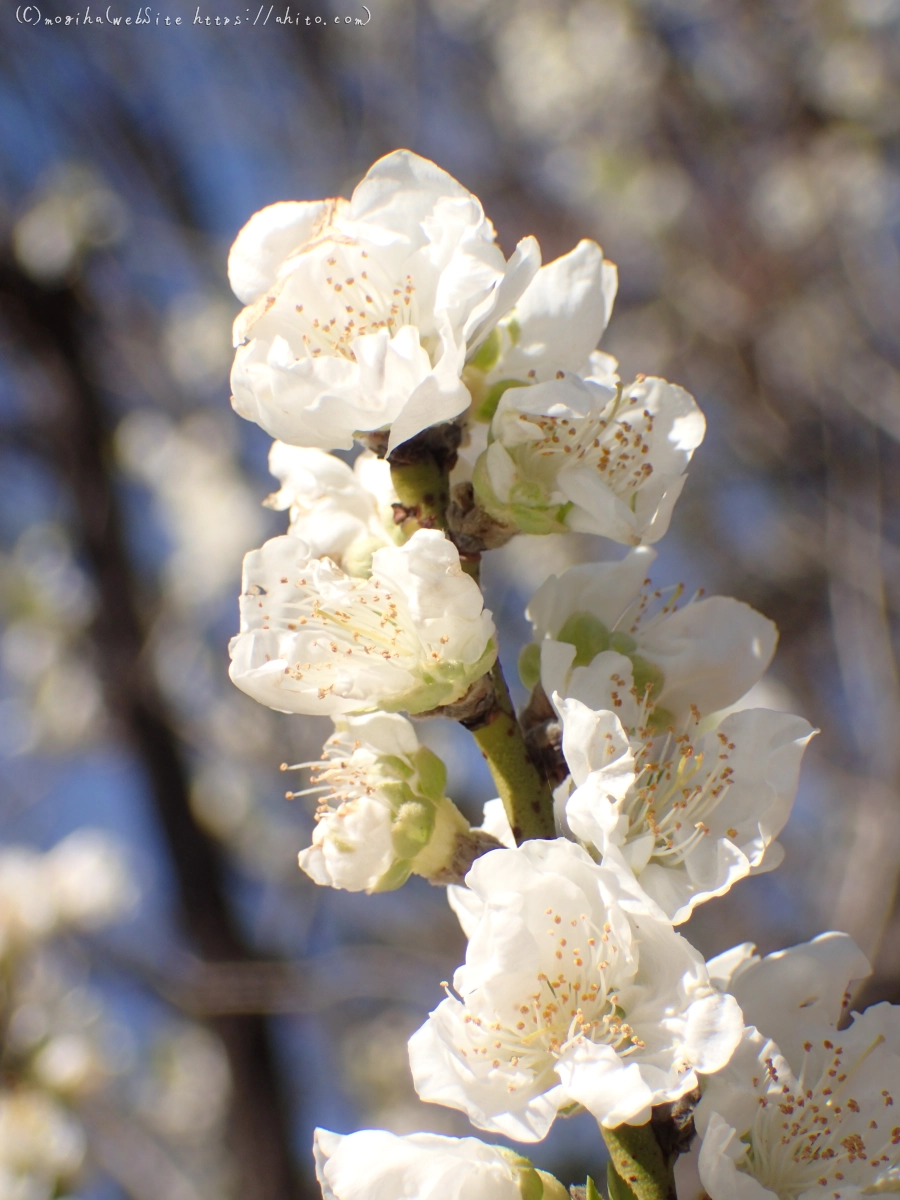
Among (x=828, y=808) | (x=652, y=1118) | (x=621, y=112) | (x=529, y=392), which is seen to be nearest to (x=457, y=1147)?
(x=652, y=1118)

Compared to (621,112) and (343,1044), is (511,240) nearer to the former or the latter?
(621,112)

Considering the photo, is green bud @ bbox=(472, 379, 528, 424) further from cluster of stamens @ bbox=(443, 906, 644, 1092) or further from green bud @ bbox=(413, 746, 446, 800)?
cluster of stamens @ bbox=(443, 906, 644, 1092)

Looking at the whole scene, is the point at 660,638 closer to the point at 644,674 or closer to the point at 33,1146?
the point at 644,674

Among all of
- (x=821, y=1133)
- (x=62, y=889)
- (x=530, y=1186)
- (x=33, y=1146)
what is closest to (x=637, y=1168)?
(x=530, y=1186)

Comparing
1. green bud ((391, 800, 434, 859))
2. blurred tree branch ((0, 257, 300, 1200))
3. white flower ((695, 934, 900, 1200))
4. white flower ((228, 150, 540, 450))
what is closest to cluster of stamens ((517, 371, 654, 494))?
white flower ((228, 150, 540, 450))

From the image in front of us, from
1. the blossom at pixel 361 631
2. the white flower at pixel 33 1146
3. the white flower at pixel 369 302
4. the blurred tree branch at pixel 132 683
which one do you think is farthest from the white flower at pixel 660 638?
the blurred tree branch at pixel 132 683

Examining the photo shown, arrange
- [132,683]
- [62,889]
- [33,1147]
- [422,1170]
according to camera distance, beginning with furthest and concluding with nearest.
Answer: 1. [132,683]
2. [62,889]
3. [33,1147]
4. [422,1170]
